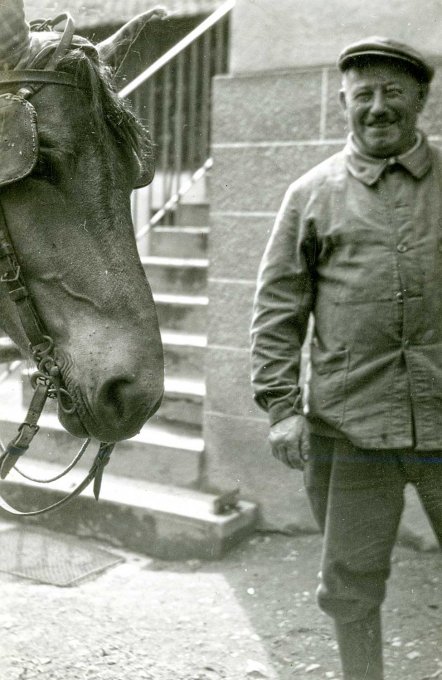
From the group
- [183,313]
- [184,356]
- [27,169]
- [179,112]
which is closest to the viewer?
[27,169]

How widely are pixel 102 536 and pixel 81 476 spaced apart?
0.47 metres

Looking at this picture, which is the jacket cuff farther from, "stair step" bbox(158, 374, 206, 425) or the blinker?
"stair step" bbox(158, 374, 206, 425)

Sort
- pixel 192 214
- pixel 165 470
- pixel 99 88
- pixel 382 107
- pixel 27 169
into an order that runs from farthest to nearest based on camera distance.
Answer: pixel 192 214 < pixel 165 470 < pixel 382 107 < pixel 99 88 < pixel 27 169

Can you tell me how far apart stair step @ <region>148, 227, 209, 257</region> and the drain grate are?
240cm

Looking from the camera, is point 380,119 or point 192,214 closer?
point 380,119

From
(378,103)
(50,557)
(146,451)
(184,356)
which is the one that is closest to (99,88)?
(378,103)

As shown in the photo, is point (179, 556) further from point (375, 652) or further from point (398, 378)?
point (398, 378)

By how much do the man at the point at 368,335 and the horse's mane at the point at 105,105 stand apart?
87cm

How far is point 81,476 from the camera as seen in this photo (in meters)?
4.73

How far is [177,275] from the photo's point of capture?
216 inches

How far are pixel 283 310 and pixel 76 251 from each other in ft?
3.60

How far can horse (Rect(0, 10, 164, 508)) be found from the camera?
68.1 inches

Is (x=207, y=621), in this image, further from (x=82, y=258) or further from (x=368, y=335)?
(x=82, y=258)

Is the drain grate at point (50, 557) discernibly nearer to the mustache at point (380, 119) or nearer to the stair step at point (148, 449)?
the stair step at point (148, 449)
